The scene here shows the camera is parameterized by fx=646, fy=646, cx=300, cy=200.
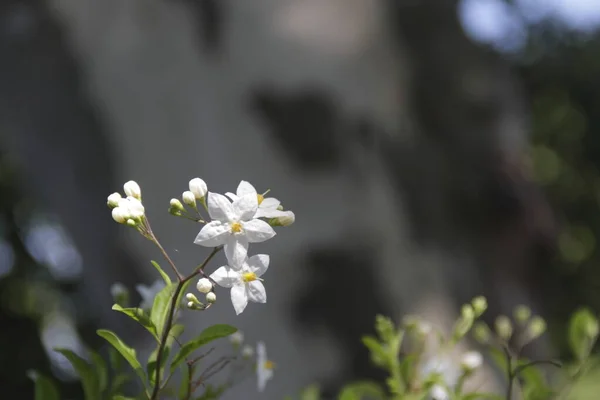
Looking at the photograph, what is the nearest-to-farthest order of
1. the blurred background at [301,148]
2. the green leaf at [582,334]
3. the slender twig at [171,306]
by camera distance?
the slender twig at [171,306]
the green leaf at [582,334]
the blurred background at [301,148]

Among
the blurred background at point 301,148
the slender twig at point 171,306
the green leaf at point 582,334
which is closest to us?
the slender twig at point 171,306

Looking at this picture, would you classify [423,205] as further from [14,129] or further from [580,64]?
[580,64]

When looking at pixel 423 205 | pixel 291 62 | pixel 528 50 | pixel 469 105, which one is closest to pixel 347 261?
pixel 423 205

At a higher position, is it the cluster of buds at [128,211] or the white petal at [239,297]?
the cluster of buds at [128,211]

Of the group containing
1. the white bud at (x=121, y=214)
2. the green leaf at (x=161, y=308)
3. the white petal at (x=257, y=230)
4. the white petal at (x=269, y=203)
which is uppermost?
the white petal at (x=269, y=203)

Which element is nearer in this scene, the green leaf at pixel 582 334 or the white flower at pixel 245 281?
the white flower at pixel 245 281

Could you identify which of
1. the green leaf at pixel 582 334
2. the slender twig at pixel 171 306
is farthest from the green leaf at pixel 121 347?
the green leaf at pixel 582 334

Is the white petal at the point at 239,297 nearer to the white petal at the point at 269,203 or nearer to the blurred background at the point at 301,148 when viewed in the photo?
the white petal at the point at 269,203

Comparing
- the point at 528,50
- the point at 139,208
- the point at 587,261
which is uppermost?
the point at 528,50
